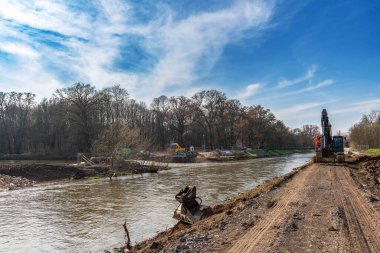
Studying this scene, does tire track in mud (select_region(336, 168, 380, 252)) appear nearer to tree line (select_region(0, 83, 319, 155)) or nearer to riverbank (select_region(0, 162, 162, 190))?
riverbank (select_region(0, 162, 162, 190))

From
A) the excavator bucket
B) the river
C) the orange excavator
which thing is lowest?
the river

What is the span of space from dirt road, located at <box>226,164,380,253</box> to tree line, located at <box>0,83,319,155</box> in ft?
188

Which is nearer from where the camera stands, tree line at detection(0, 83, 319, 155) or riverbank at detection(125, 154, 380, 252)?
riverbank at detection(125, 154, 380, 252)

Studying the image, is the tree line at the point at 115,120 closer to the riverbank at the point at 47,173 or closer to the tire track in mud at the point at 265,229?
the riverbank at the point at 47,173

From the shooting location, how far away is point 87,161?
1609 inches

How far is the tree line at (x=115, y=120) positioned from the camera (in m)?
73.8

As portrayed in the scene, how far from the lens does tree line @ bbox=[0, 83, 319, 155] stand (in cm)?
7375

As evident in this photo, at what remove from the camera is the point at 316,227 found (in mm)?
8984

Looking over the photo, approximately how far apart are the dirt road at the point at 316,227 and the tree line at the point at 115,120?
57199 mm

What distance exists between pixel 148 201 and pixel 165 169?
26286 millimetres

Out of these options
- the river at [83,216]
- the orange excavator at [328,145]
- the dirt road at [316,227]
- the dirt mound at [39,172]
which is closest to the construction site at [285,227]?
the dirt road at [316,227]

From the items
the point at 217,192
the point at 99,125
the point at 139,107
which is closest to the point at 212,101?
the point at 139,107

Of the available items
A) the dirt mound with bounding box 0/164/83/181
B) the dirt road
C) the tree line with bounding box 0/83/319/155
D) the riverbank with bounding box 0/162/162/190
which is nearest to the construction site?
the dirt road

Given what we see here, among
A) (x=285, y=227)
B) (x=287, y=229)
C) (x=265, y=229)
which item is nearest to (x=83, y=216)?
(x=265, y=229)
